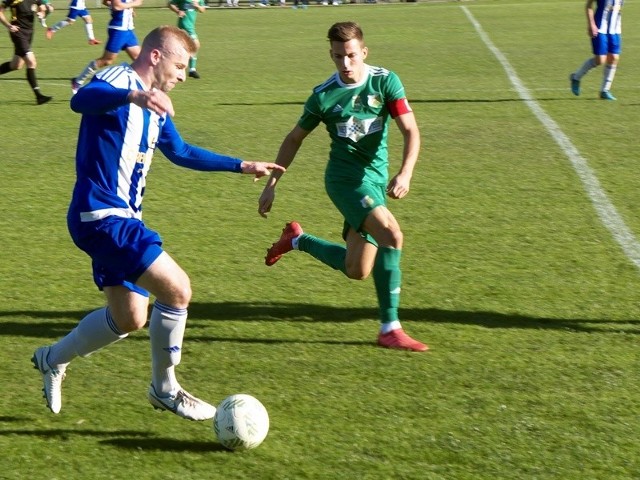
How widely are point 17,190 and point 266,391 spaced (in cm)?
545

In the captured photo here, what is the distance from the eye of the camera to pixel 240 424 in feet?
15.2

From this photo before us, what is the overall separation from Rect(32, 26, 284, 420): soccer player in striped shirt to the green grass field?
40cm

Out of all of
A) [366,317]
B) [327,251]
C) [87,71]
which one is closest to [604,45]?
[87,71]

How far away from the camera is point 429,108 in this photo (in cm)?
1448

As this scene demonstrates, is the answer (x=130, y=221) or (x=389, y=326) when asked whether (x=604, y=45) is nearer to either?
(x=389, y=326)

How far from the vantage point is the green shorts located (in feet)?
20.1

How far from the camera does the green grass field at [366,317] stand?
4707 mm

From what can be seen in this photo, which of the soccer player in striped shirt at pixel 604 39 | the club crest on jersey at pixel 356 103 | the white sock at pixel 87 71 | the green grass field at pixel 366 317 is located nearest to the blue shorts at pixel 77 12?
the white sock at pixel 87 71

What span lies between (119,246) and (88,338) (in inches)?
Result: 21.6

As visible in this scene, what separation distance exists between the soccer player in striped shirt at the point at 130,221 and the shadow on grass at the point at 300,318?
4.49 feet

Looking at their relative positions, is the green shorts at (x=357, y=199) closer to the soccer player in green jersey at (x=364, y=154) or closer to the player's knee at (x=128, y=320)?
the soccer player in green jersey at (x=364, y=154)

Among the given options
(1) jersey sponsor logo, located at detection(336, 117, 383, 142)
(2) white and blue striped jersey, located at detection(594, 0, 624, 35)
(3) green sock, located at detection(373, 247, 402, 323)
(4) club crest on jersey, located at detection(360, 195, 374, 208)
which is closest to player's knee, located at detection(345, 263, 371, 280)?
(3) green sock, located at detection(373, 247, 402, 323)

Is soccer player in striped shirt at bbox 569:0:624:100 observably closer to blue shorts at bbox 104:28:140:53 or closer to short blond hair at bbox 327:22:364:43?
blue shorts at bbox 104:28:140:53

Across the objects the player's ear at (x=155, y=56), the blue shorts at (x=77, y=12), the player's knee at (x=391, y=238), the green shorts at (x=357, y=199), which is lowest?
the blue shorts at (x=77, y=12)
